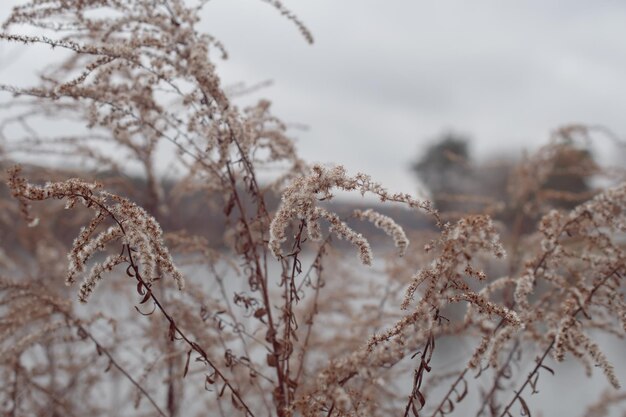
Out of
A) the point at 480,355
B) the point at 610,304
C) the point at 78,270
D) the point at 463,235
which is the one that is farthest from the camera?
the point at 610,304

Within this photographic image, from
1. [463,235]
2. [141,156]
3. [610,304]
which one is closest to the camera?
[463,235]

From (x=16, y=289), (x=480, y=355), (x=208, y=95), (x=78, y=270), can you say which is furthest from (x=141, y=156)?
→ (x=480, y=355)

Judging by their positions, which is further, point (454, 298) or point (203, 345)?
point (203, 345)

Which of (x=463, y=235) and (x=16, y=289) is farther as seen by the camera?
(x=16, y=289)

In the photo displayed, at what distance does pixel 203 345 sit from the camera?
2.20 metres

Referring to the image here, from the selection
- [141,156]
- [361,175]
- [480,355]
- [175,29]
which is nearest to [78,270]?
[361,175]

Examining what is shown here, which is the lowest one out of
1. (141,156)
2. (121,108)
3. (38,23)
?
(121,108)

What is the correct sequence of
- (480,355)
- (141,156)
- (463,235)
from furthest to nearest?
(141,156), (480,355), (463,235)

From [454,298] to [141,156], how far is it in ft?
7.90

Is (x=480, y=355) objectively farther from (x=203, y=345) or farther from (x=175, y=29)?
(x=175, y=29)

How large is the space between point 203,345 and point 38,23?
124 cm

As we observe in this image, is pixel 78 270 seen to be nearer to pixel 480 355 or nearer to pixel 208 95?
pixel 208 95

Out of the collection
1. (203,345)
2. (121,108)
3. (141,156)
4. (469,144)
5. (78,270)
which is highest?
(469,144)

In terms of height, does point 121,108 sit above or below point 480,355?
above
